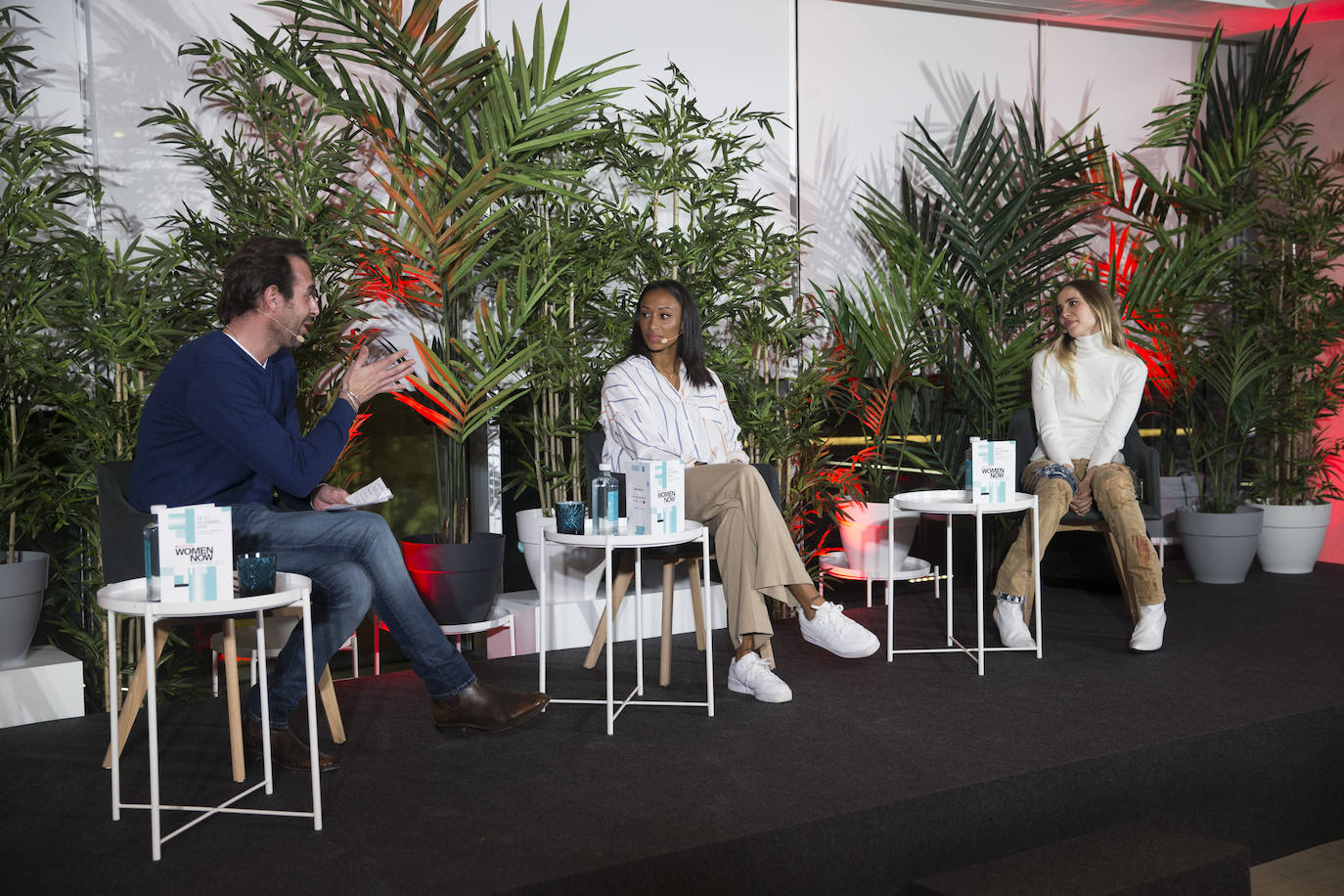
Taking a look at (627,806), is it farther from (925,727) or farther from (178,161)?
(178,161)

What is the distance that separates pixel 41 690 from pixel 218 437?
4.11 ft

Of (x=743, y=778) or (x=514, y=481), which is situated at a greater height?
(x=514, y=481)

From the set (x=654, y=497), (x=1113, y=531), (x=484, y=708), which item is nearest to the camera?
(x=484, y=708)

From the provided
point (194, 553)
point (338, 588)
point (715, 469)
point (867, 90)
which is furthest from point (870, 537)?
point (194, 553)

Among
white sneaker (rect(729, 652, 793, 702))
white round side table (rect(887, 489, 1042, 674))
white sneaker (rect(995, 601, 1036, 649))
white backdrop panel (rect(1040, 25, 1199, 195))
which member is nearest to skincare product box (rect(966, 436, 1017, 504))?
white round side table (rect(887, 489, 1042, 674))

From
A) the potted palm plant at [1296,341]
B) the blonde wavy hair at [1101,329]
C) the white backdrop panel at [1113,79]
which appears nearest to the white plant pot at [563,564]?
the blonde wavy hair at [1101,329]

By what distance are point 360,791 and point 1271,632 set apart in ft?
10.9

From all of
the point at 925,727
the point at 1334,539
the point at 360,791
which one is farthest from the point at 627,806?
the point at 1334,539

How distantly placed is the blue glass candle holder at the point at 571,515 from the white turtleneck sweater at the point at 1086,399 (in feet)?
6.48

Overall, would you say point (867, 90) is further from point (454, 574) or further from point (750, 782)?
point (750, 782)

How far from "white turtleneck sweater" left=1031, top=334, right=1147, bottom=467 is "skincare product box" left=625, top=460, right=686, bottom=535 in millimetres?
1761

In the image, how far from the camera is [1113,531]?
4188mm

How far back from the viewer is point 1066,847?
2.73 meters

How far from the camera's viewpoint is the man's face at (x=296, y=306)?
2.94 metres
